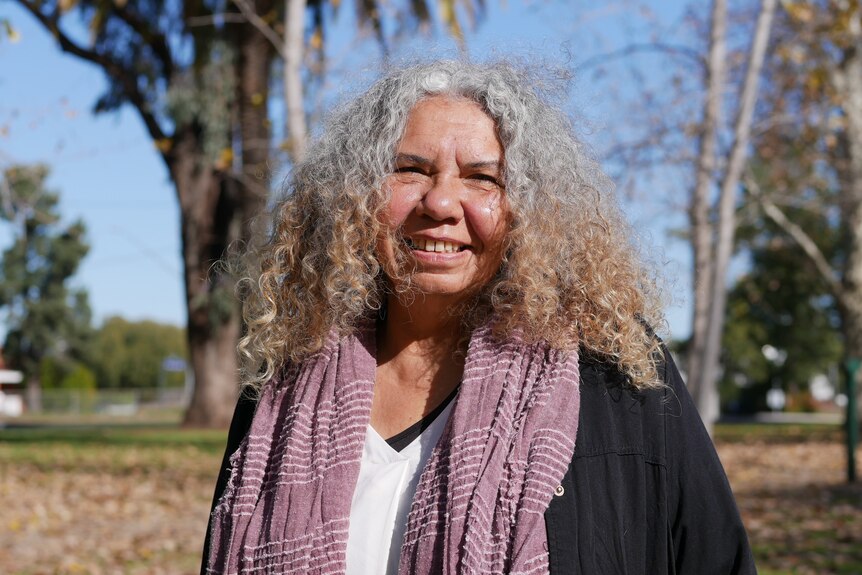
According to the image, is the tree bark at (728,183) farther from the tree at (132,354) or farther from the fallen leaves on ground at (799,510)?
the tree at (132,354)

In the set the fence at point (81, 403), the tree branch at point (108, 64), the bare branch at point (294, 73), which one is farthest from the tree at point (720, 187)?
the fence at point (81, 403)

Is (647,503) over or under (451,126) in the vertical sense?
under

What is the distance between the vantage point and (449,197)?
223 cm

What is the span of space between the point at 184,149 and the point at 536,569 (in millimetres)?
20073

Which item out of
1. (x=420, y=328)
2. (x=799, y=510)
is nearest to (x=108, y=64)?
(x=799, y=510)

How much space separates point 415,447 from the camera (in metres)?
2.29

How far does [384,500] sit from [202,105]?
19142 millimetres

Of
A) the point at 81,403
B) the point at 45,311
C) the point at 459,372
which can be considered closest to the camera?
the point at 459,372

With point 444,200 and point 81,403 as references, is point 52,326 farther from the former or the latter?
point 444,200

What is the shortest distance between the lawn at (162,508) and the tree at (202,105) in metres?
2.73

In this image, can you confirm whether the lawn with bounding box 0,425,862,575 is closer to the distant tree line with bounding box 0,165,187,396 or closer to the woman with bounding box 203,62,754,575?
the woman with bounding box 203,62,754,575

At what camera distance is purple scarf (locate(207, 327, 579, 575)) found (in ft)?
6.68

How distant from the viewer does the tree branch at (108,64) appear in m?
12.8

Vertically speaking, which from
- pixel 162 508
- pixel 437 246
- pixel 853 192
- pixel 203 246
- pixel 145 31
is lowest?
pixel 162 508
